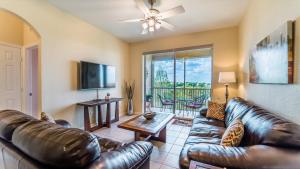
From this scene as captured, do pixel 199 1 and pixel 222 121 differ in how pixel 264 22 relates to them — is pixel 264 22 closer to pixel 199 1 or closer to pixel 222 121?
pixel 199 1

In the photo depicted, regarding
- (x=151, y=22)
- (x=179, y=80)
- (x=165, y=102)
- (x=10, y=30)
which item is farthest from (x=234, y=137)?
(x=10, y=30)

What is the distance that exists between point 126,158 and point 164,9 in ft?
9.30

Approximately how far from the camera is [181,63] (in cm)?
512

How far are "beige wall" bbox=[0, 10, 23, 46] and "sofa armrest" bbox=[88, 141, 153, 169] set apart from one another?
418 cm

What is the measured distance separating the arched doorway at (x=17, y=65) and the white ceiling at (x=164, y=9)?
4.46 ft

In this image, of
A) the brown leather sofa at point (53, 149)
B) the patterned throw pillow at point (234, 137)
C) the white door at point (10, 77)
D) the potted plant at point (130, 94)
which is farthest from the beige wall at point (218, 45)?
the white door at point (10, 77)

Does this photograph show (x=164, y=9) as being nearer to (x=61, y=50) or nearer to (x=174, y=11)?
(x=174, y=11)

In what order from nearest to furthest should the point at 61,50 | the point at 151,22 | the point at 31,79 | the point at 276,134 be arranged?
the point at 276,134, the point at 151,22, the point at 61,50, the point at 31,79

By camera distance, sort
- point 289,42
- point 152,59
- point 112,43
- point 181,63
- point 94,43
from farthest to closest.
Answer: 1. point 152,59
2. point 181,63
3. point 112,43
4. point 94,43
5. point 289,42

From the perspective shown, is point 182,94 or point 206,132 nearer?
point 206,132

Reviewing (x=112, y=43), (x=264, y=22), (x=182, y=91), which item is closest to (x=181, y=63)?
(x=182, y=91)

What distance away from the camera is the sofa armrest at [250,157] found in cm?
95

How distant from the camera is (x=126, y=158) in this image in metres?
1.11

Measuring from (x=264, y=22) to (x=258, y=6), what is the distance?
15.6 inches
